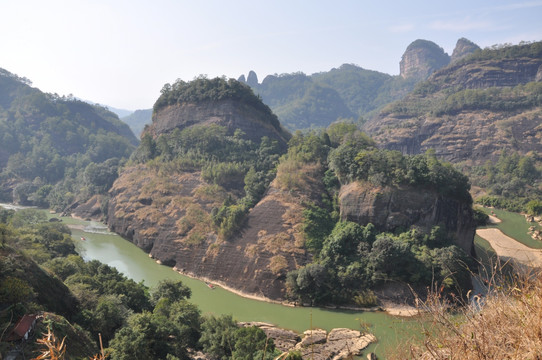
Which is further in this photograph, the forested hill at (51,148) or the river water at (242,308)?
the forested hill at (51,148)

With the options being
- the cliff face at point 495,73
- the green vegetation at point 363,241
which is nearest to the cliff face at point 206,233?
the green vegetation at point 363,241

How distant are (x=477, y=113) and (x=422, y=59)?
107025 millimetres

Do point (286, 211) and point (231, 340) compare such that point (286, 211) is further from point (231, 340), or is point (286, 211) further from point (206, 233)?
point (231, 340)

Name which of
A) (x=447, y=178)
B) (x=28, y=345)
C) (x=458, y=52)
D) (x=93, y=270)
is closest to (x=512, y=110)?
(x=447, y=178)

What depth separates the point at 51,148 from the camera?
6631 centimetres

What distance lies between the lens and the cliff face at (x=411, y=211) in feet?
82.5

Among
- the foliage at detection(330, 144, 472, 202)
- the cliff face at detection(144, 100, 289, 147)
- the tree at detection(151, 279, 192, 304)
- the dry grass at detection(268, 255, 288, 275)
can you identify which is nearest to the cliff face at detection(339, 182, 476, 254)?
the foliage at detection(330, 144, 472, 202)

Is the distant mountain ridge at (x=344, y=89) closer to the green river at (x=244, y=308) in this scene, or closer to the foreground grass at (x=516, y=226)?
the foreground grass at (x=516, y=226)

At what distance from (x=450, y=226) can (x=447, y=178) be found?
3.46 metres

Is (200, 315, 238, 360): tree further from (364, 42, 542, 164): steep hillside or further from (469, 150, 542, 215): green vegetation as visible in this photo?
(364, 42, 542, 164): steep hillside

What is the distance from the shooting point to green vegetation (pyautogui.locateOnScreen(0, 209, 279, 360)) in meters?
12.5

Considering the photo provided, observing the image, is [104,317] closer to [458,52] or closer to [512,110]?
[512,110]

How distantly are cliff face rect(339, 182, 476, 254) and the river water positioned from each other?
7160 millimetres

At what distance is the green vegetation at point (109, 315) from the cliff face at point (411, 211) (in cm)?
1347
